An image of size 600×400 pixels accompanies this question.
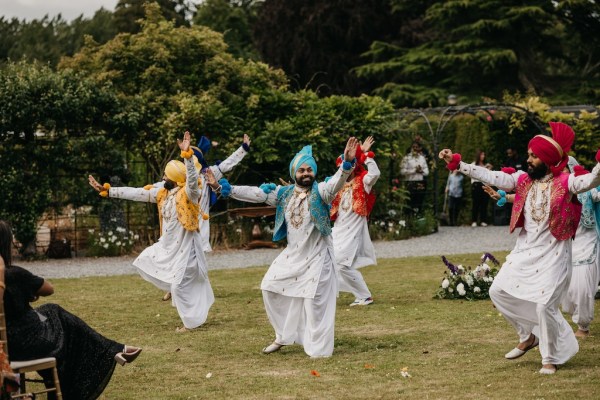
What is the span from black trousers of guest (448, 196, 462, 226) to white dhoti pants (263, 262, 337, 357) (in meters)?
14.6

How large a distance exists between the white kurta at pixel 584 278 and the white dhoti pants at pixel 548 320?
1.55m

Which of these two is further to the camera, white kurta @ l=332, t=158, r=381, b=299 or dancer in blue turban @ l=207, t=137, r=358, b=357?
white kurta @ l=332, t=158, r=381, b=299

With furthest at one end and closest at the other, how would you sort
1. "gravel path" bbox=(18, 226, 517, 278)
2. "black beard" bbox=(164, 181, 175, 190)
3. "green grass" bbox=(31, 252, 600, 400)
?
"gravel path" bbox=(18, 226, 517, 278)
"black beard" bbox=(164, 181, 175, 190)
"green grass" bbox=(31, 252, 600, 400)

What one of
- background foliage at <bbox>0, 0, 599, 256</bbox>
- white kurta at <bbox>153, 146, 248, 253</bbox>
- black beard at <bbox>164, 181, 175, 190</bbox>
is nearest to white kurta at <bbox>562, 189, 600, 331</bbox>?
white kurta at <bbox>153, 146, 248, 253</bbox>

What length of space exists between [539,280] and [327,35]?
29.4 metres

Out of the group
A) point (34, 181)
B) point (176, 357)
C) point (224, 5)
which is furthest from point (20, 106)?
point (224, 5)

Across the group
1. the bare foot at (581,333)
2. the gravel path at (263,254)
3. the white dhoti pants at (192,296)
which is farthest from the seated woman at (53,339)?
the gravel path at (263,254)

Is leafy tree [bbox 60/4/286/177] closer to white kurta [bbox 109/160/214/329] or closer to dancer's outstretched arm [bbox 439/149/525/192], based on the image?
white kurta [bbox 109/160/214/329]

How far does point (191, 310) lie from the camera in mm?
11359

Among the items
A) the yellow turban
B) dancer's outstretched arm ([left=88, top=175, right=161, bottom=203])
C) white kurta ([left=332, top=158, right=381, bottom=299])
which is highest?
the yellow turban

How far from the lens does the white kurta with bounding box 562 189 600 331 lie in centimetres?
1024

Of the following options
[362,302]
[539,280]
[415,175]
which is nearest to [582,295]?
[539,280]

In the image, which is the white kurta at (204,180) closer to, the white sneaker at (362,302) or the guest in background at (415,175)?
the white sneaker at (362,302)

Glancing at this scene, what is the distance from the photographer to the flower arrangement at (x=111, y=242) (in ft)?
64.4
